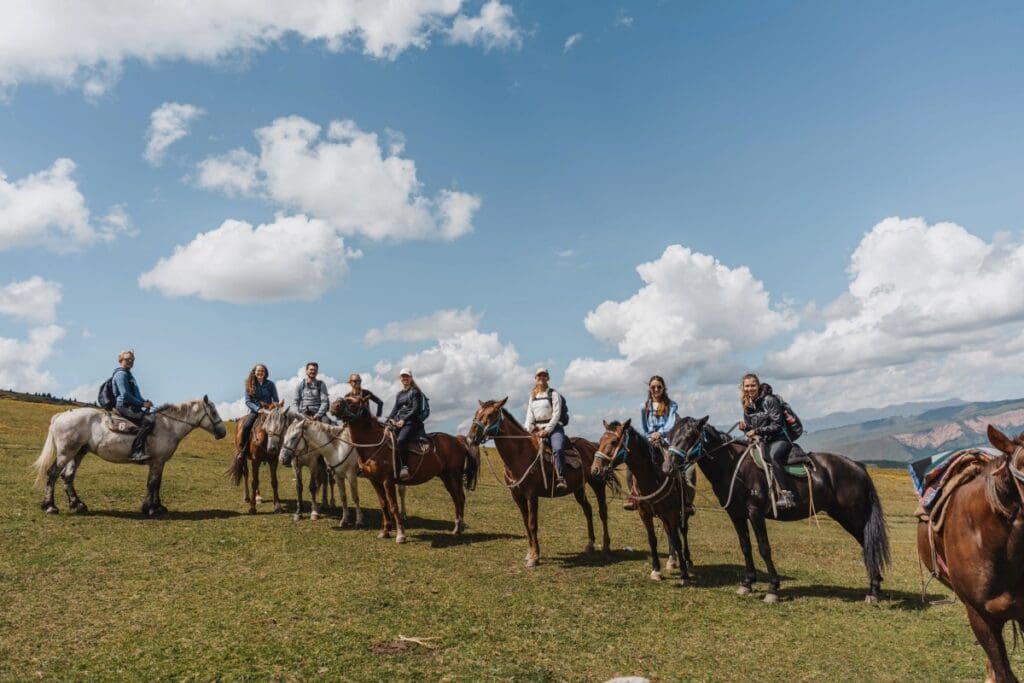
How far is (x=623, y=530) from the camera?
57.7 feet

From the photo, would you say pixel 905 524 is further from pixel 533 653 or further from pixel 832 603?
pixel 533 653

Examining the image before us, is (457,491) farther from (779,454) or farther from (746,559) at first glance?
(779,454)

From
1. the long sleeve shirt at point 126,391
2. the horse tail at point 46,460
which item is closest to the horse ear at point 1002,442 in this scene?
the long sleeve shirt at point 126,391

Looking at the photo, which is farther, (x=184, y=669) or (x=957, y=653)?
(x=957, y=653)

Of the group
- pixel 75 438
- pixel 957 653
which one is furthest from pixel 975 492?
pixel 75 438

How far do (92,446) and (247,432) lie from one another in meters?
3.49

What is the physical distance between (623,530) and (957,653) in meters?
10.1

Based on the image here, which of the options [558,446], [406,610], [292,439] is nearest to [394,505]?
[292,439]

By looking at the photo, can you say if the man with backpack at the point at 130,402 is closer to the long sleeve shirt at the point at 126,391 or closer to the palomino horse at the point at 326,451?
the long sleeve shirt at the point at 126,391

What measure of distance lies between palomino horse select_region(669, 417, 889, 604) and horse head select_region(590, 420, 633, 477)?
0.88m

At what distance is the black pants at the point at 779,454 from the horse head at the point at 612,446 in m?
2.80

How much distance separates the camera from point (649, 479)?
11.0 metres

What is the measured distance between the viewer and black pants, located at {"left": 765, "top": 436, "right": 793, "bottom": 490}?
10.9 m

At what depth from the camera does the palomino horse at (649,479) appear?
10.5 meters
